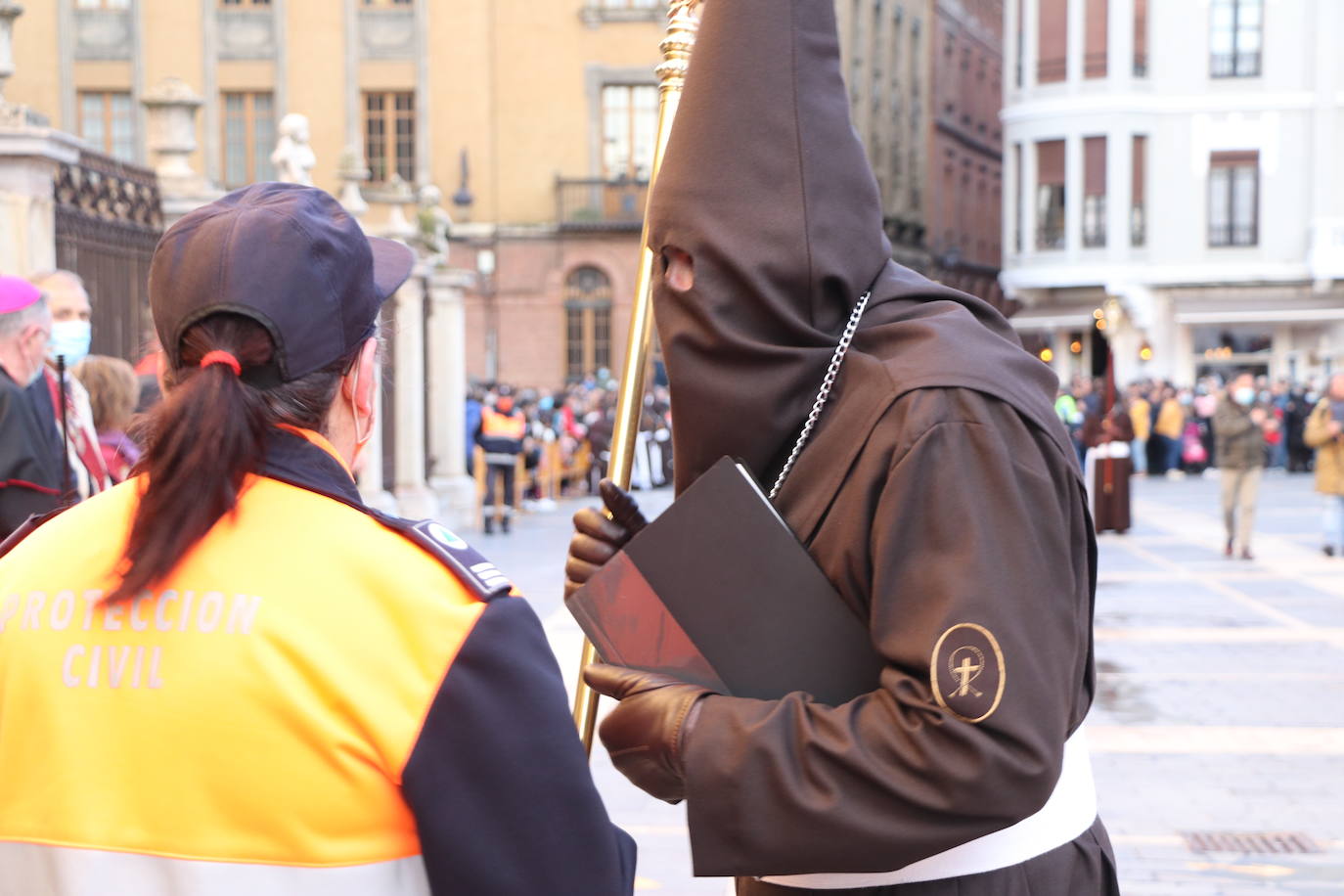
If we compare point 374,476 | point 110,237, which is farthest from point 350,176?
point 110,237

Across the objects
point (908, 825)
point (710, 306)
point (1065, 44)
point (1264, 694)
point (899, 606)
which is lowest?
point (1264, 694)

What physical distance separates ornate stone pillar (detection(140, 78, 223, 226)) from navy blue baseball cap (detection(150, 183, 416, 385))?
9.45 metres

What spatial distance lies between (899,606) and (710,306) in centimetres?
47

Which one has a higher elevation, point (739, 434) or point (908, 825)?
point (739, 434)

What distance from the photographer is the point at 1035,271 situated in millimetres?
39969

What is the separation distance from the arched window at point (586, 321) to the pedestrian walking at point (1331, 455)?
835 inches

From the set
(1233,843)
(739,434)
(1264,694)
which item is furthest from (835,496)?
(1264,694)

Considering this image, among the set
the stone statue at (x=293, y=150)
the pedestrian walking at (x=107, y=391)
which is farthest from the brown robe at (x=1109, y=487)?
the pedestrian walking at (x=107, y=391)

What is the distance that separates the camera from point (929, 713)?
5.73 ft

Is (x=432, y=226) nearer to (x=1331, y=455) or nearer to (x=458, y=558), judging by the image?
(x=1331, y=455)

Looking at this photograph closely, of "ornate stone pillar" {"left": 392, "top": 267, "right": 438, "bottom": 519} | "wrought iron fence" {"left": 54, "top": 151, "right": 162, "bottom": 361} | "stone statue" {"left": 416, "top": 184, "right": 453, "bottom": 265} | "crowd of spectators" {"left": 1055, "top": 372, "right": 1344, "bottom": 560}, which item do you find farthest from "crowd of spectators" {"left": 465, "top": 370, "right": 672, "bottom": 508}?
"wrought iron fence" {"left": 54, "top": 151, "right": 162, "bottom": 361}

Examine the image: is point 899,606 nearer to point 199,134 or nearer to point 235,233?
point 235,233

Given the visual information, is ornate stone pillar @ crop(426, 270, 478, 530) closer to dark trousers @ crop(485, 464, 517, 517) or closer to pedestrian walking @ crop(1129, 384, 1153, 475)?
dark trousers @ crop(485, 464, 517, 517)

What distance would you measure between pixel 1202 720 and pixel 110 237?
721cm
